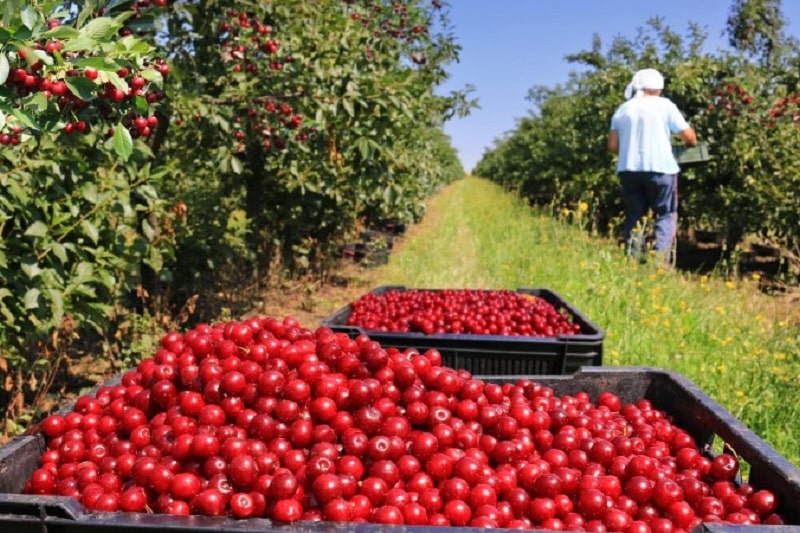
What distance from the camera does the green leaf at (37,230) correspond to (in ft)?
10.9

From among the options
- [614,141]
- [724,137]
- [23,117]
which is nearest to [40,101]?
[23,117]

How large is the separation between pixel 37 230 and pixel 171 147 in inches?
119

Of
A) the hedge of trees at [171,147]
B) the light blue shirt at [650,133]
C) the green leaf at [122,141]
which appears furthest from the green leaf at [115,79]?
the light blue shirt at [650,133]

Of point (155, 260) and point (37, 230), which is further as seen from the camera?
point (155, 260)

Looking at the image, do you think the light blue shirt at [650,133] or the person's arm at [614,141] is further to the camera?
the person's arm at [614,141]

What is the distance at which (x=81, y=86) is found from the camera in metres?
1.68

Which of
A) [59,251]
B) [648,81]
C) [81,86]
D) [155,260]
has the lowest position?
[155,260]

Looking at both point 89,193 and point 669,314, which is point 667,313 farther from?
point 89,193

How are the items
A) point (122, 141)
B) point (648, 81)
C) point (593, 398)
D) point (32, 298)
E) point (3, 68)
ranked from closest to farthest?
1. point (3, 68)
2. point (122, 141)
3. point (593, 398)
4. point (32, 298)
5. point (648, 81)

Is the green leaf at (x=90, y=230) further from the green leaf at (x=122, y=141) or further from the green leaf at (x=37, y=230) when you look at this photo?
the green leaf at (x=122, y=141)

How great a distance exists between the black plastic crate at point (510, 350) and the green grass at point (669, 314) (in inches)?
36.7

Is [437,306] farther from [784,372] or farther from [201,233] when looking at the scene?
[201,233]

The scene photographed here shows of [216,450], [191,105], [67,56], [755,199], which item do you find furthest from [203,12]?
[755,199]

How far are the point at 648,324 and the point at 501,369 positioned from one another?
7.17ft
